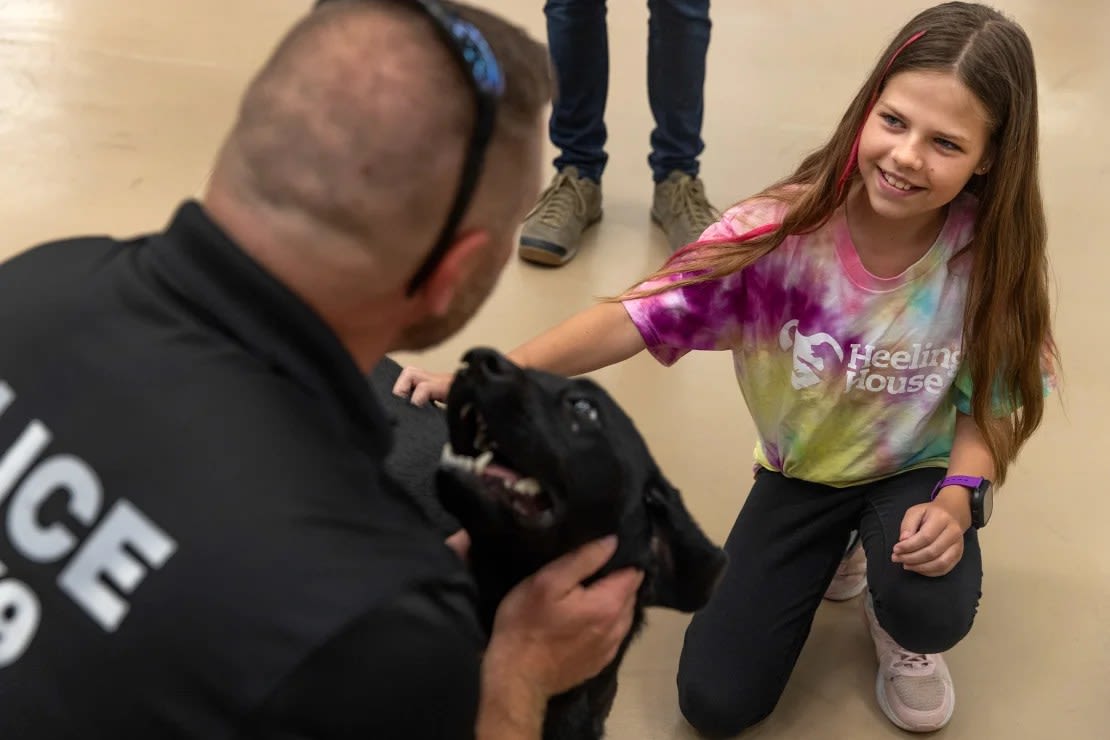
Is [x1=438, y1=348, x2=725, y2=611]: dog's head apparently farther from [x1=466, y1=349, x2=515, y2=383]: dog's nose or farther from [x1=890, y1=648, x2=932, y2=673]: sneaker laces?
[x1=890, y1=648, x2=932, y2=673]: sneaker laces

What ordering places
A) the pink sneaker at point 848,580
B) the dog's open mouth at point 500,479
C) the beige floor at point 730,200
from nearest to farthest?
the dog's open mouth at point 500,479 → the beige floor at point 730,200 → the pink sneaker at point 848,580

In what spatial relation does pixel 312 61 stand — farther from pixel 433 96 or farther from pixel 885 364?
pixel 885 364

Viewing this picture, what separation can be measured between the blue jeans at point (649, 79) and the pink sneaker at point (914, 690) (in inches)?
55.5

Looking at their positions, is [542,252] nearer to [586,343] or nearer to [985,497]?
[586,343]

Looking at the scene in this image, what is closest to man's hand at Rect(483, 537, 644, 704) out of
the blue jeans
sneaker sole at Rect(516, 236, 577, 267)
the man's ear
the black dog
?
the black dog

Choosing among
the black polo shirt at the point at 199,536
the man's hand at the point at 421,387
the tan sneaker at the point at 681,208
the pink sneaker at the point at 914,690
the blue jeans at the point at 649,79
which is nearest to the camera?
the black polo shirt at the point at 199,536

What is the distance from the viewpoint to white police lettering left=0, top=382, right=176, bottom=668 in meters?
0.74

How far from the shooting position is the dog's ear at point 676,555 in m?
1.16

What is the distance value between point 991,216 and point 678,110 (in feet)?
4.08

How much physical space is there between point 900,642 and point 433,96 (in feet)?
3.97

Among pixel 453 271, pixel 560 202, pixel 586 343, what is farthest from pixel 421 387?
pixel 560 202

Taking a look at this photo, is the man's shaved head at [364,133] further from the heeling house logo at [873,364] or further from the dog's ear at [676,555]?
the heeling house logo at [873,364]

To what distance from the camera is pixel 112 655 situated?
74 centimetres

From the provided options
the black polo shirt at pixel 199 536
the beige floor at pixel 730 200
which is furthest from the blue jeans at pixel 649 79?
the black polo shirt at pixel 199 536
